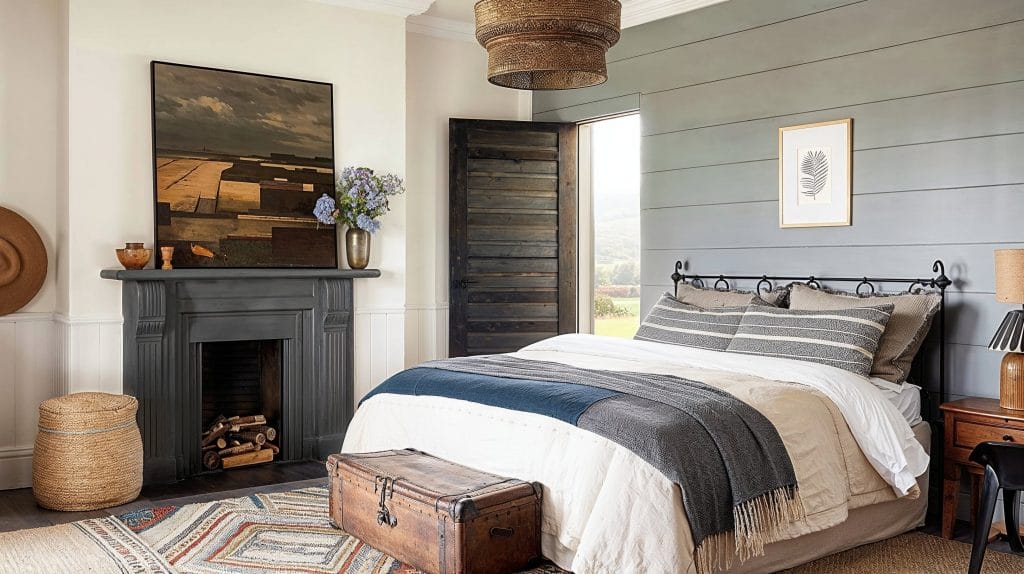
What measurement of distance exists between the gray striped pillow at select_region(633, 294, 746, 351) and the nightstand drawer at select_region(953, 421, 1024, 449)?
1075 millimetres

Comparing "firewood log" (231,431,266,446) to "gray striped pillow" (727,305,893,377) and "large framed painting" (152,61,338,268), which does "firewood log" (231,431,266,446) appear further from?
"gray striped pillow" (727,305,893,377)

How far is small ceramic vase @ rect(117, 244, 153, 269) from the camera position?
460 centimetres

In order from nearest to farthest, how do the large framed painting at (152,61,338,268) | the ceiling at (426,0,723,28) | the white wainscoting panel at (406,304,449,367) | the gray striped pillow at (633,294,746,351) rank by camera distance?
the gray striped pillow at (633,294,746,351), the large framed painting at (152,61,338,268), the ceiling at (426,0,723,28), the white wainscoting panel at (406,304,449,367)

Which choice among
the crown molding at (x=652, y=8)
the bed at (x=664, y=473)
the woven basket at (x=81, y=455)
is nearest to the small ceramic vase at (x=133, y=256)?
the woven basket at (x=81, y=455)

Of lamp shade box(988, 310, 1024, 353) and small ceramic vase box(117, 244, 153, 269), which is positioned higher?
small ceramic vase box(117, 244, 153, 269)

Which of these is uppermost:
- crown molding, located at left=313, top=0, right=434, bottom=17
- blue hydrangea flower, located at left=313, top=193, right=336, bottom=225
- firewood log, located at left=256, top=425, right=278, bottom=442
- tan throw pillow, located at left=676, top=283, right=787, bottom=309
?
crown molding, located at left=313, top=0, right=434, bottom=17

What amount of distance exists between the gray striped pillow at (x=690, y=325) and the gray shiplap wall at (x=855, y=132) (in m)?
0.54

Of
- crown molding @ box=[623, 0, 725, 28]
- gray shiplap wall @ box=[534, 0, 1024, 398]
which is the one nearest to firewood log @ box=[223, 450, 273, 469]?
gray shiplap wall @ box=[534, 0, 1024, 398]

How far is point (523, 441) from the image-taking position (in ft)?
10.9

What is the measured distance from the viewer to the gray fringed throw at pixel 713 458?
290cm

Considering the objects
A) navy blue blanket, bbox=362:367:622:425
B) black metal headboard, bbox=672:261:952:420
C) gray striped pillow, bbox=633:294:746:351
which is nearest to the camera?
navy blue blanket, bbox=362:367:622:425

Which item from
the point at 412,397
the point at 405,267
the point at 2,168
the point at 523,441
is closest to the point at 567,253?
the point at 405,267

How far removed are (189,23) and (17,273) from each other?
64.4 inches

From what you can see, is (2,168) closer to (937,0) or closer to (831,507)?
(831,507)
